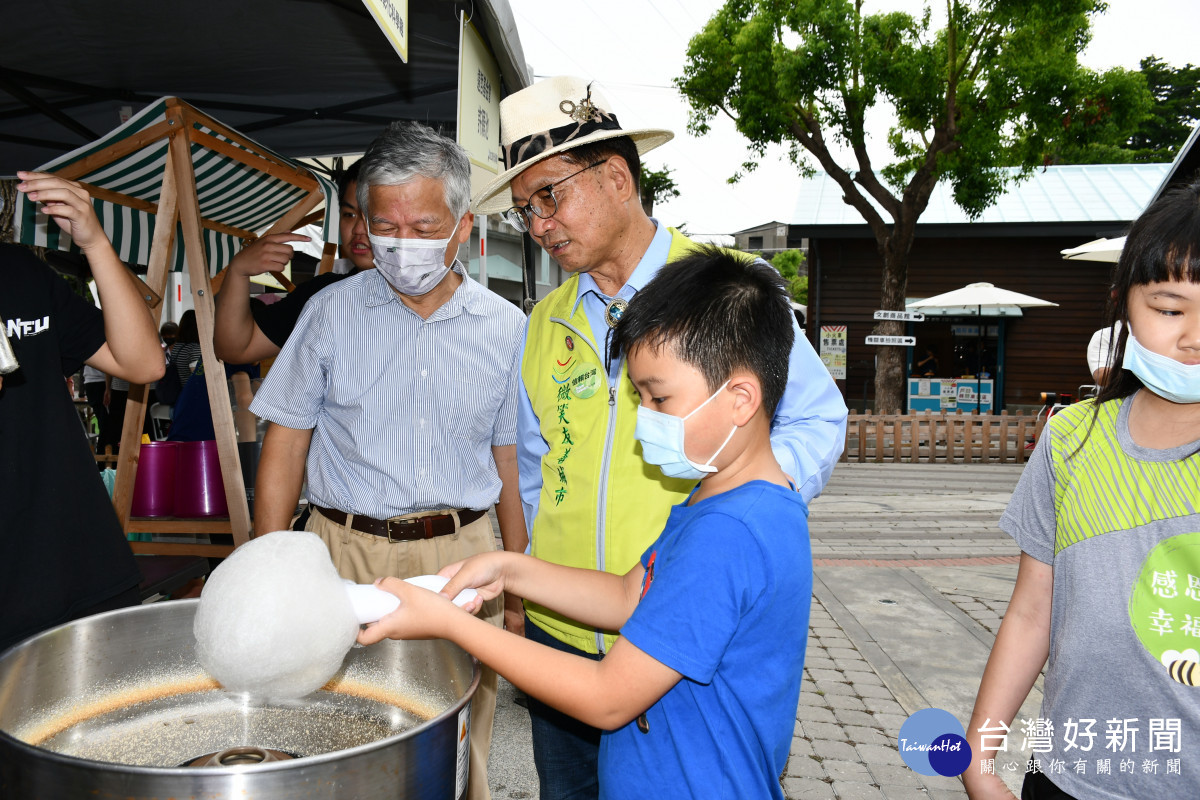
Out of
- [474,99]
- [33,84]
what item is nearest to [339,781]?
[474,99]

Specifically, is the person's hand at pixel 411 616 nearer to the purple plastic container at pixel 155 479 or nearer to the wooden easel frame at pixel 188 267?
the wooden easel frame at pixel 188 267

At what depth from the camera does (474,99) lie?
3.15 metres

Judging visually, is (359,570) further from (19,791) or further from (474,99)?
(474,99)

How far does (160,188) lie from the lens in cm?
401

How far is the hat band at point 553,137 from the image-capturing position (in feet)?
6.91

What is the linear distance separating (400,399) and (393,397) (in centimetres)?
2

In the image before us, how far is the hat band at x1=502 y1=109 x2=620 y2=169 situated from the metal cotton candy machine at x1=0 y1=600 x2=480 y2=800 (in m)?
1.24

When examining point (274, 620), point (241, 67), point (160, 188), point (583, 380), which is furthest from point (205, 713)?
point (241, 67)

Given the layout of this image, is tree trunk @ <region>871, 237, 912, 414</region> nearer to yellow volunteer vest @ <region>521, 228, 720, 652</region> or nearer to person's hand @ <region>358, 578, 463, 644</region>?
yellow volunteer vest @ <region>521, 228, 720, 652</region>

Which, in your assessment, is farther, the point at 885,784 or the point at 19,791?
the point at 885,784

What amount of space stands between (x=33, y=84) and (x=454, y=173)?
3.25 meters

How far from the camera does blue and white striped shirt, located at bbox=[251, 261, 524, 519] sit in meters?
2.43

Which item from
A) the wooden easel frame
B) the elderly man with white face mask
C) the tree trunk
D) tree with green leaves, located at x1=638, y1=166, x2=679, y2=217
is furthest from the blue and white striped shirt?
tree with green leaves, located at x1=638, y1=166, x2=679, y2=217

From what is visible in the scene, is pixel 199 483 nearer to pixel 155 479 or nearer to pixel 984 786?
pixel 155 479
